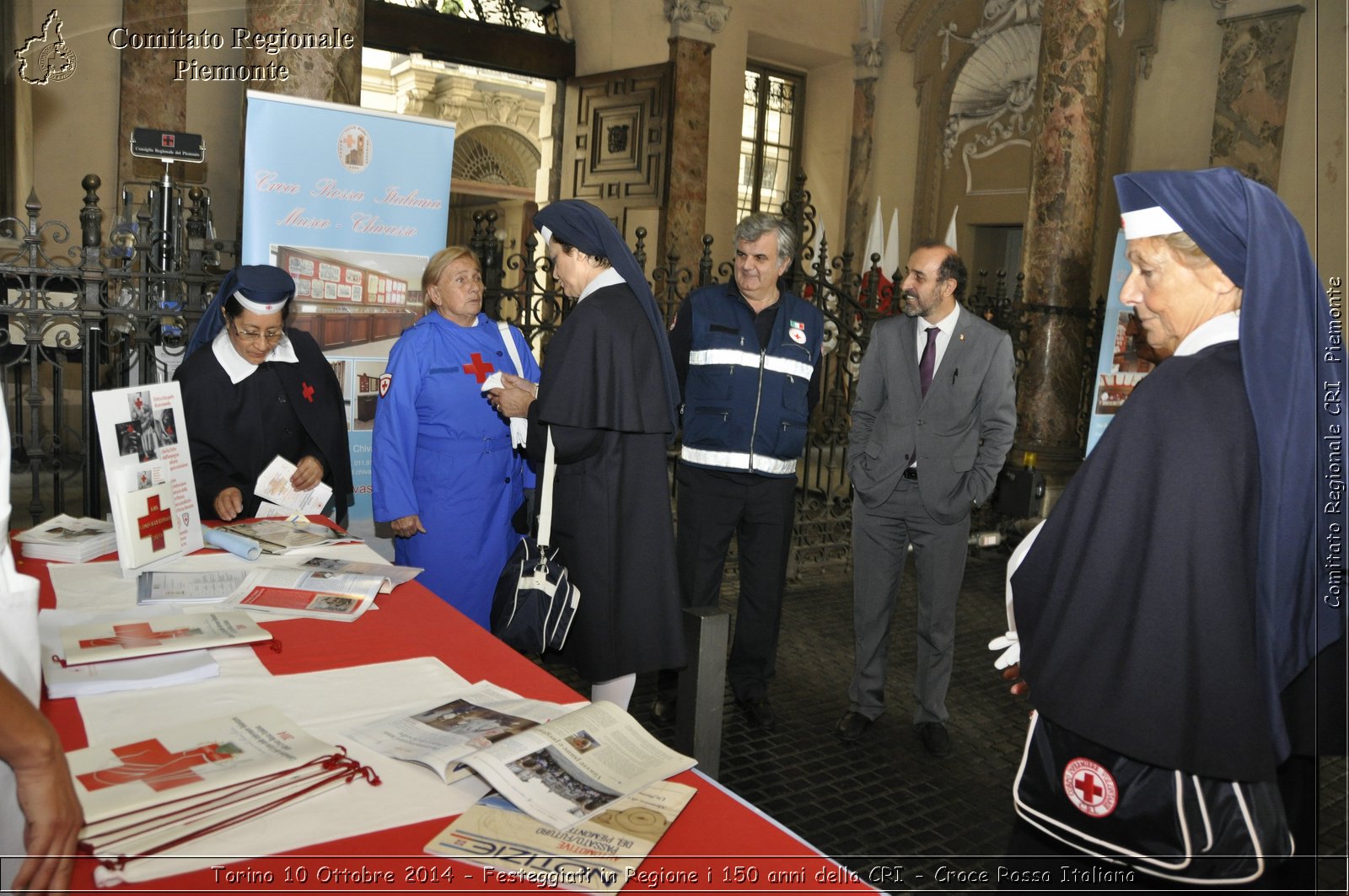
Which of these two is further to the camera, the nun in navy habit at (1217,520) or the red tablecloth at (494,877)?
the nun in navy habit at (1217,520)

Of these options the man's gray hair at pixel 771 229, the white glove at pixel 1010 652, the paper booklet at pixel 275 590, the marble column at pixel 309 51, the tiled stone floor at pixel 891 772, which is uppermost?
the marble column at pixel 309 51

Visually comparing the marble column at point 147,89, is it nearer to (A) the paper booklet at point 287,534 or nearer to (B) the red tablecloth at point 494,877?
(A) the paper booklet at point 287,534

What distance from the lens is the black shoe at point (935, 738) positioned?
3.97m

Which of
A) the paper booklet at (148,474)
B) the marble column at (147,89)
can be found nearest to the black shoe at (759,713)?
the paper booklet at (148,474)

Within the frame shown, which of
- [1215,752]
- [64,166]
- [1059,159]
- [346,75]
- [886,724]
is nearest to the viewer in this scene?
[1215,752]

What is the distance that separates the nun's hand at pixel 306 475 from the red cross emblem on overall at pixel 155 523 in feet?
2.81

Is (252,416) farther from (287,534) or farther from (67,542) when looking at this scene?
(67,542)

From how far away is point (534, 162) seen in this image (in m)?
12.8

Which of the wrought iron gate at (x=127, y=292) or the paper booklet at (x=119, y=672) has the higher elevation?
the wrought iron gate at (x=127, y=292)

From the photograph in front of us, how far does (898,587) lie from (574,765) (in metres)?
2.63

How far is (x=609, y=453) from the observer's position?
3.03 m

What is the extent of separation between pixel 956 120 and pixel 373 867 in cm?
1229

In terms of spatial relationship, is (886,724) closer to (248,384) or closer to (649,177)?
(248,384)

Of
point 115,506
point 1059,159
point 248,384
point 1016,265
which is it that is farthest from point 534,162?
point 115,506
